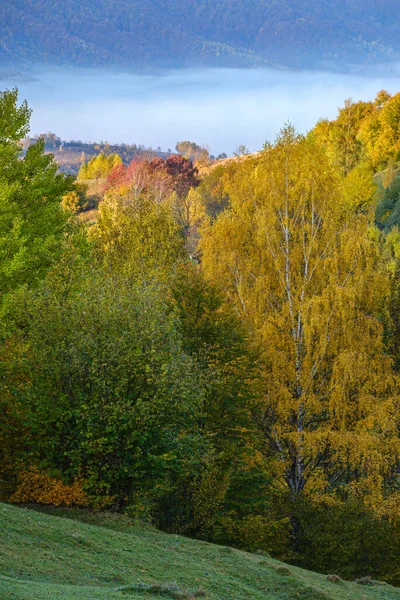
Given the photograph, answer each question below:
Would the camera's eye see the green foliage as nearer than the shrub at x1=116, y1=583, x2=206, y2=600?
No

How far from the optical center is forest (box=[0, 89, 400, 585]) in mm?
26562

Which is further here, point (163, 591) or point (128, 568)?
point (128, 568)

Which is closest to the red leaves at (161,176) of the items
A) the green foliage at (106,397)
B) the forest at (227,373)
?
the forest at (227,373)

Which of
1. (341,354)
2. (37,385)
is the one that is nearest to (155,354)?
(37,385)

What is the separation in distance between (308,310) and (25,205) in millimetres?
20615

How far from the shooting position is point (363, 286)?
36156 mm

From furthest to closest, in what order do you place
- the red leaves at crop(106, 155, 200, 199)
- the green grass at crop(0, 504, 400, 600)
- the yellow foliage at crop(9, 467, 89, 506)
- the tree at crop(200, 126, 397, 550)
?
the red leaves at crop(106, 155, 200, 199) → the tree at crop(200, 126, 397, 550) → the yellow foliage at crop(9, 467, 89, 506) → the green grass at crop(0, 504, 400, 600)

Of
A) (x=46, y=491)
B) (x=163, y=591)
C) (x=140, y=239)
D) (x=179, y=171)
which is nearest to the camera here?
(x=163, y=591)

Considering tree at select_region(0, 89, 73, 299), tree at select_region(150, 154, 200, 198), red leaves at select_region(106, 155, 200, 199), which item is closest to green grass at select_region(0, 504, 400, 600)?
tree at select_region(0, 89, 73, 299)

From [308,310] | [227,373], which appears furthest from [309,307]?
[227,373]

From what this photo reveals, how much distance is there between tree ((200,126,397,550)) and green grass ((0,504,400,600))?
999cm

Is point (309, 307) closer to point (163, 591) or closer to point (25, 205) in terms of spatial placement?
point (25, 205)

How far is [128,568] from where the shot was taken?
1847 cm

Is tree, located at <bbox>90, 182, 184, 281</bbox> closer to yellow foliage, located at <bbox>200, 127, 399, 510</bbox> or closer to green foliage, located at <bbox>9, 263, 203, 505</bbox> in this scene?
yellow foliage, located at <bbox>200, 127, 399, 510</bbox>
